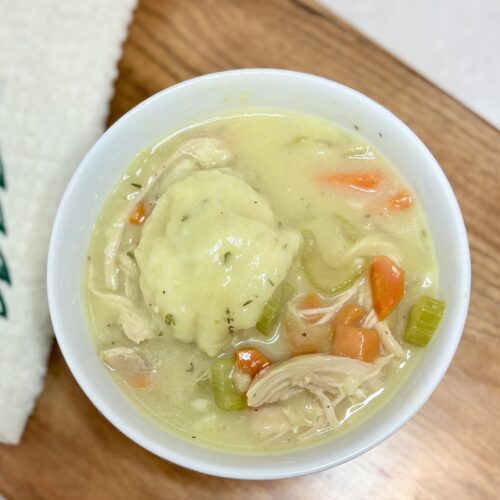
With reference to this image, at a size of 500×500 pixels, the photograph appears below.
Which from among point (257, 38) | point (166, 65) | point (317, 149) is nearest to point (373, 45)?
point (257, 38)

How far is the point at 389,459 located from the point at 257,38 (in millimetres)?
1099

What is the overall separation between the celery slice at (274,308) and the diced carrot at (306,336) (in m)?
0.03

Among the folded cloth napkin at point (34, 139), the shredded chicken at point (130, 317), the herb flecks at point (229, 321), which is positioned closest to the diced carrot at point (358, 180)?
the herb flecks at point (229, 321)

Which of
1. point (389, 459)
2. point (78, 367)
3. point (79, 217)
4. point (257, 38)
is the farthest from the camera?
point (257, 38)

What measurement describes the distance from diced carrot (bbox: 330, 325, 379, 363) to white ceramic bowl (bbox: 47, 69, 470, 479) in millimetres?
98

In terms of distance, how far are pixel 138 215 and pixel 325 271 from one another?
0.43 metres

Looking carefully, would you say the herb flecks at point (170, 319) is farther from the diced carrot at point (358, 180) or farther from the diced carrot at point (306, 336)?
the diced carrot at point (358, 180)

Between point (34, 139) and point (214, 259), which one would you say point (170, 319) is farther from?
point (34, 139)

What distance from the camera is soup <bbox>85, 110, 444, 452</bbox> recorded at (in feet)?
4.73

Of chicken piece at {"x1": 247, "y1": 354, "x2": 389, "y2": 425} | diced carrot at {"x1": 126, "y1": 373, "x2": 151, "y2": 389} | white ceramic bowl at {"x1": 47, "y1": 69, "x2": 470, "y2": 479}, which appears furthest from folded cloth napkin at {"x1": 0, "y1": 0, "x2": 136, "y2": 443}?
chicken piece at {"x1": 247, "y1": 354, "x2": 389, "y2": 425}

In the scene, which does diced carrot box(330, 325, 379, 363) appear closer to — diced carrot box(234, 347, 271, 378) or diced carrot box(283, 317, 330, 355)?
diced carrot box(283, 317, 330, 355)

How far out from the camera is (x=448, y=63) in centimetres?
184

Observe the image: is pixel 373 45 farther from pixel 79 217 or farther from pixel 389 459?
pixel 389 459

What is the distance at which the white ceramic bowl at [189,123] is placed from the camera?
138cm
